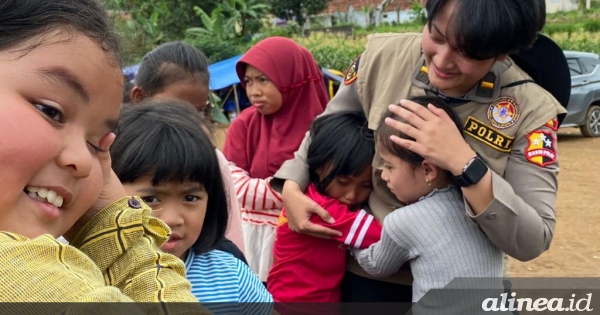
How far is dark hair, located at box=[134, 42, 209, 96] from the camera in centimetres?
282

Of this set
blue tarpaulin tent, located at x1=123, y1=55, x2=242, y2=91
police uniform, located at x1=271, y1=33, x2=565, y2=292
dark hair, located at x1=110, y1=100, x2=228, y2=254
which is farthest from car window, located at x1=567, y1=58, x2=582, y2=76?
dark hair, located at x1=110, y1=100, x2=228, y2=254

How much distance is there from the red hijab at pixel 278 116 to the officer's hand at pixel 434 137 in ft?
4.18

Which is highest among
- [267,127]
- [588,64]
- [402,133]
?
[402,133]

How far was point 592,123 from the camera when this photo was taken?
12938mm

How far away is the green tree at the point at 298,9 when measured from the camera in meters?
31.8

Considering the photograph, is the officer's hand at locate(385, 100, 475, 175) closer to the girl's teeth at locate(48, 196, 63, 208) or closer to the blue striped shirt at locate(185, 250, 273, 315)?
the blue striped shirt at locate(185, 250, 273, 315)

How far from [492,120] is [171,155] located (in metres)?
0.88

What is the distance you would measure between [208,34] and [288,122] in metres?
16.0

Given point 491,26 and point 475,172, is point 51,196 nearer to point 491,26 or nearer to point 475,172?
point 475,172

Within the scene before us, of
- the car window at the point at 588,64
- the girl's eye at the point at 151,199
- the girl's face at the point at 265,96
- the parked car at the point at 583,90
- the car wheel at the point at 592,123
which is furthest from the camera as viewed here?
the car wheel at the point at 592,123

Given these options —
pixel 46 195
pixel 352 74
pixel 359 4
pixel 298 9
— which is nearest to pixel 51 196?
pixel 46 195

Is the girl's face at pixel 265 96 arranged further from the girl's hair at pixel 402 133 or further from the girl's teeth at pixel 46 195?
the girl's teeth at pixel 46 195

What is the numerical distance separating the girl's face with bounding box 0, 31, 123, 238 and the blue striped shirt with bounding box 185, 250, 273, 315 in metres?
0.77

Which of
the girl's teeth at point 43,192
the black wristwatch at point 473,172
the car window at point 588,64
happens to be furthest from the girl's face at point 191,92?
the car window at point 588,64
